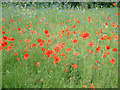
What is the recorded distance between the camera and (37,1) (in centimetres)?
803

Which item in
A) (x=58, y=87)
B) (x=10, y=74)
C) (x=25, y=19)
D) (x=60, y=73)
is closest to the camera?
(x=58, y=87)

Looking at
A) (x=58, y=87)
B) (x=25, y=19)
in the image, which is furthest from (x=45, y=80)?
(x=25, y=19)

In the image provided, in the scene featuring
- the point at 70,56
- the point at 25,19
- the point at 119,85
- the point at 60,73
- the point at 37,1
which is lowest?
Answer: the point at 119,85

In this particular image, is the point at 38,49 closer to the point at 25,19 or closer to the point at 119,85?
the point at 119,85

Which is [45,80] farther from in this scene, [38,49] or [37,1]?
[37,1]

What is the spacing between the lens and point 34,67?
2229 millimetres

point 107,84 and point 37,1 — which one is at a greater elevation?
point 37,1

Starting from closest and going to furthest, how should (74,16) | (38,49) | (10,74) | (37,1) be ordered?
(10,74)
(38,49)
(74,16)
(37,1)

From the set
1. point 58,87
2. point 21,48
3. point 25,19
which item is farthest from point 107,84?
point 25,19

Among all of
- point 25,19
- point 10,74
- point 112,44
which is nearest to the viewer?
point 10,74

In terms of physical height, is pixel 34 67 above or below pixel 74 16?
below

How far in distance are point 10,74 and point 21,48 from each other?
0.70 m

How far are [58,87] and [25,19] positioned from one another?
10.3 ft

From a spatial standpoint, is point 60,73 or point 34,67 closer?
point 60,73
